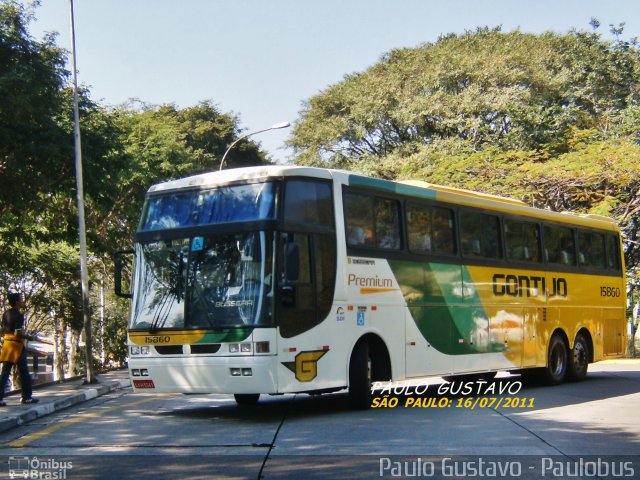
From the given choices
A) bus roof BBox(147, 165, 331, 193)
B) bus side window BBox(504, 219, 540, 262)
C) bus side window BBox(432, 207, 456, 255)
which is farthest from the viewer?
bus side window BBox(504, 219, 540, 262)

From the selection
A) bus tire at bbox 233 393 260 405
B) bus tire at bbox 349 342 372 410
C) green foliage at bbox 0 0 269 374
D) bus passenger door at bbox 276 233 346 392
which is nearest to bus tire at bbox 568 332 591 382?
bus tire at bbox 349 342 372 410

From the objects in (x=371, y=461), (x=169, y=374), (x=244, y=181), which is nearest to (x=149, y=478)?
(x=371, y=461)

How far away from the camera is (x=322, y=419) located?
470 inches

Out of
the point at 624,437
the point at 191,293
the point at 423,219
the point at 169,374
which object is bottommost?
the point at 624,437

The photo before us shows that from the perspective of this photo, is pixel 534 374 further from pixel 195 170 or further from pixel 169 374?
pixel 195 170

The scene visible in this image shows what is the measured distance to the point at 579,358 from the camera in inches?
754

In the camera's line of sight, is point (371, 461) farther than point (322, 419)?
No

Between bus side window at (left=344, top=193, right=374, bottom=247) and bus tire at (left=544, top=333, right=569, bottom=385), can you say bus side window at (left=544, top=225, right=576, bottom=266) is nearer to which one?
bus tire at (left=544, top=333, right=569, bottom=385)

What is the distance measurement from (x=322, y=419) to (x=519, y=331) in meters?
6.31

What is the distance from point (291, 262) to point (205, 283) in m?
1.20

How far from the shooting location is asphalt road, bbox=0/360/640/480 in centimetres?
820

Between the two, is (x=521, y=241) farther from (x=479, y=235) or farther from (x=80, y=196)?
(x=80, y=196)

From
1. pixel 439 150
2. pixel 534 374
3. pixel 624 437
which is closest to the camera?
pixel 624 437

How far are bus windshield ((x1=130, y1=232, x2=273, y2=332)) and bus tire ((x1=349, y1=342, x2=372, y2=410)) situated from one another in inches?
74.2
